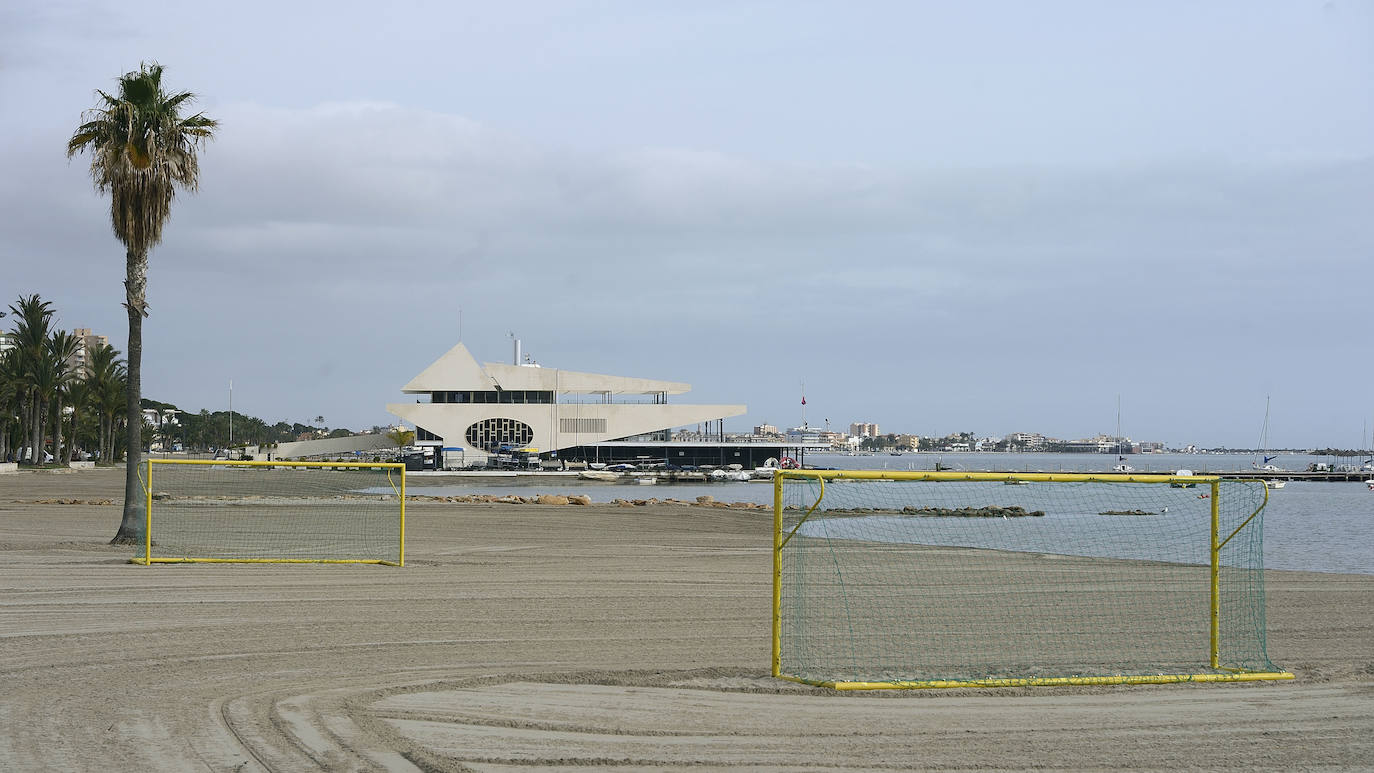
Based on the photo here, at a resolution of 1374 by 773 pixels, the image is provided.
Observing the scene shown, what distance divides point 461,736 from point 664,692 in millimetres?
2159

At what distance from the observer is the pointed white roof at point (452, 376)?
111m

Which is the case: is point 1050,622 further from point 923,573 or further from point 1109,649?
point 923,573

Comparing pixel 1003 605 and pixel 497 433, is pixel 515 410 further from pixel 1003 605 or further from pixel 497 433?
pixel 1003 605

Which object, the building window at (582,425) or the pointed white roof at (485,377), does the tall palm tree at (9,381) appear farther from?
the building window at (582,425)

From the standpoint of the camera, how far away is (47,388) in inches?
2960

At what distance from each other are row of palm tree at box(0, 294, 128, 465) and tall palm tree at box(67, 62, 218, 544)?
59.9 metres

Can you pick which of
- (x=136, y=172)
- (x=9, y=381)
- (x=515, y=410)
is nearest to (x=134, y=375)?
(x=136, y=172)

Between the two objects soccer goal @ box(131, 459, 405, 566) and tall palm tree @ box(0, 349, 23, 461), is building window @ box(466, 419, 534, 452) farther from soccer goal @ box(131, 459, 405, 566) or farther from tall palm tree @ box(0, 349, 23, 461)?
soccer goal @ box(131, 459, 405, 566)

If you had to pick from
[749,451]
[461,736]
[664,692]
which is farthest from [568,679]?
[749,451]

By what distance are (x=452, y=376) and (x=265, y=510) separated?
88.0m

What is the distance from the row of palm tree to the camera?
Result: 241 feet

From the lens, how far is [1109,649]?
1224 cm

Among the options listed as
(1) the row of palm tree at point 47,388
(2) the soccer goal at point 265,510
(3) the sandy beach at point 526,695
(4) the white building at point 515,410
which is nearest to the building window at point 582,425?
(4) the white building at point 515,410

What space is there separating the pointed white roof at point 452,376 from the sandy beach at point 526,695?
94507mm
